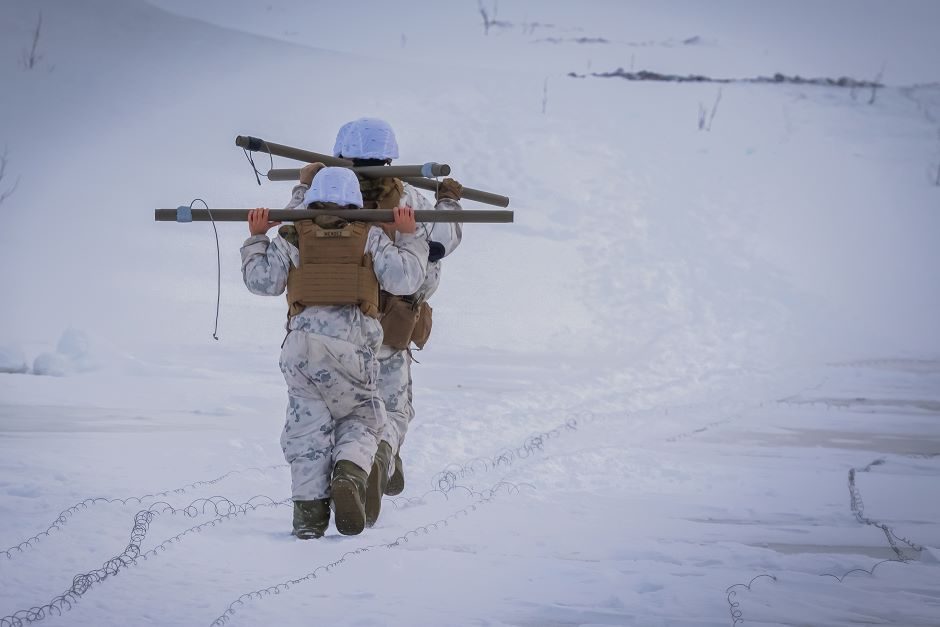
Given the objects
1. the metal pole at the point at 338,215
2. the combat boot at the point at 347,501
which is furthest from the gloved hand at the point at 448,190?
the combat boot at the point at 347,501

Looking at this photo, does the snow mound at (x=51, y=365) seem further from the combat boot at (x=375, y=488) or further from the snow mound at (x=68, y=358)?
the combat boot at (x=375, y=488)

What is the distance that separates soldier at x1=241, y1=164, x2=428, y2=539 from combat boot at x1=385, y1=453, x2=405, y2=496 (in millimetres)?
604

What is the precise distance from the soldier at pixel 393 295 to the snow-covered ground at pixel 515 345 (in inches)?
10.0

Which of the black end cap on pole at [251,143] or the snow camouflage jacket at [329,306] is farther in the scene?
the black end cap on pole at [251,143]

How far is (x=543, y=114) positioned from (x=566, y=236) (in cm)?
271

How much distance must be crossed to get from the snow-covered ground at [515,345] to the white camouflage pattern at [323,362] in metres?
0.28

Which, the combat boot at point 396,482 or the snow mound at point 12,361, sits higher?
the snow mound at point 12,361

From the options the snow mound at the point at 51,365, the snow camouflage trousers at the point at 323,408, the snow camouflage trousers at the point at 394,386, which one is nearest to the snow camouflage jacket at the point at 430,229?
the snow camouflage trousers at the point at 394,386

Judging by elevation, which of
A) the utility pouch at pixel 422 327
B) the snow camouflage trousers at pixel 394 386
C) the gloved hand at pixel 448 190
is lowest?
the snow camouflage trousers at pixel 394 386

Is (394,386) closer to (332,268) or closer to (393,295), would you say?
(393,295)

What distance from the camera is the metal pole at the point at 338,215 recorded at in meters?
3.76

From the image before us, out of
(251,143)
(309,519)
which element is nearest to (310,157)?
(251,143)

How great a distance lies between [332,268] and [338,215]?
179 mm

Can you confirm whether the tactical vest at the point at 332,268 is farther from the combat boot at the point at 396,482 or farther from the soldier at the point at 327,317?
the combat boot at the point at 396,482
